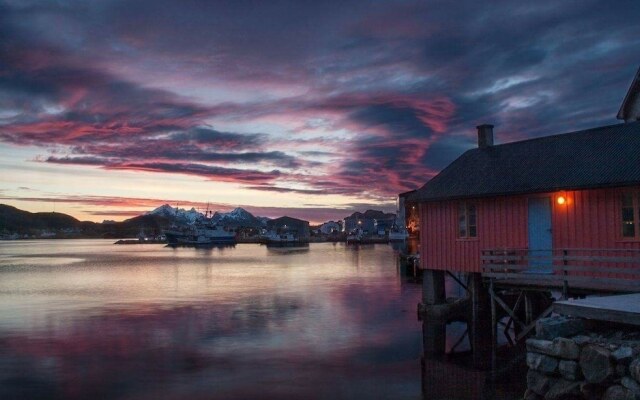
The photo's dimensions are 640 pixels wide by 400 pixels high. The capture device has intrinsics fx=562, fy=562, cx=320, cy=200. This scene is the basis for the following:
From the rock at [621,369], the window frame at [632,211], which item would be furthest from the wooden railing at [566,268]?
the rock at [621,369]

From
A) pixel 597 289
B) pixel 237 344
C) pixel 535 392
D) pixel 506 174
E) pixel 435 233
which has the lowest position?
pixel 237 344

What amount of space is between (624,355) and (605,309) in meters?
1.32

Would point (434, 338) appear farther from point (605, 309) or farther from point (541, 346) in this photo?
point (605, 309)

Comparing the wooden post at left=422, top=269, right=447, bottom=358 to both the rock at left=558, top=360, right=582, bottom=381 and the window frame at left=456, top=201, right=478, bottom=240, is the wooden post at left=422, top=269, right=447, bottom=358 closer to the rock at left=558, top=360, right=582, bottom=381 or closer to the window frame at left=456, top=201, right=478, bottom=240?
the window frame at left=456, top=201, right=478, bottom=240

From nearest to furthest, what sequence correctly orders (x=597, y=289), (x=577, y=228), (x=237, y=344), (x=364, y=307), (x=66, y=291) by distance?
(x=597, y=289), (x=577, y=228), (x=237, y=344), (x=364, y=307), (x=66, y=291)

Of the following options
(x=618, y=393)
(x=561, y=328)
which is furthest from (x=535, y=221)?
(x=618, y=393)

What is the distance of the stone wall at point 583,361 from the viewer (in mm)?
10109

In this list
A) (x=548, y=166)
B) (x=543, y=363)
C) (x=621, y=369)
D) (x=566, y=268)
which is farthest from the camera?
(x=548, y=166)

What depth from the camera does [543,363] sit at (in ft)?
38.1

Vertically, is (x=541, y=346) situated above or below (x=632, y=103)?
below

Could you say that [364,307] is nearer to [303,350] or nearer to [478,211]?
[303,350]

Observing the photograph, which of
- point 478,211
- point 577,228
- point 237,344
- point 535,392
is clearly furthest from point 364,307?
point 535,392

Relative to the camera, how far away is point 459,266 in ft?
78.5

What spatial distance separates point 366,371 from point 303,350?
475 centimetres
